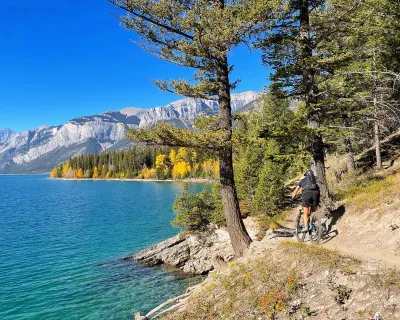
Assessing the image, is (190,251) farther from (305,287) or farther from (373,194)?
(305,287)

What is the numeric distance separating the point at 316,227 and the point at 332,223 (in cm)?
255

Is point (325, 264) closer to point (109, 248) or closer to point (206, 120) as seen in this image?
point (206, 120)

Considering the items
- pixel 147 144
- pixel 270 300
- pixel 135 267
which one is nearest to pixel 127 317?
pixel 135 267

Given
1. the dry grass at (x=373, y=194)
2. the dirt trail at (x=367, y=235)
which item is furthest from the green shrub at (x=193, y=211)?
the dirt trail at (x=367, y=235)

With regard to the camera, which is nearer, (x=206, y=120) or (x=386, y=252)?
(x=386, y=252)

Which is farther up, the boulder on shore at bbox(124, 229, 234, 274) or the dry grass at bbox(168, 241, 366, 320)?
the dry grass at bbox(168, 241, 366, 320)

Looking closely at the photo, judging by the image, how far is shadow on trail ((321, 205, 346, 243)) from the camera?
11.9m

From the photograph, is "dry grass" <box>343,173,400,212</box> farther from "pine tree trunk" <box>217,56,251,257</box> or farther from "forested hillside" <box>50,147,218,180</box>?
"forested hillside" <box>50,147,218,180</box>

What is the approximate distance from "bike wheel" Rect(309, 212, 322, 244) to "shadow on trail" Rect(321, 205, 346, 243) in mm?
734

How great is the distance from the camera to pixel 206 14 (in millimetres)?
9938

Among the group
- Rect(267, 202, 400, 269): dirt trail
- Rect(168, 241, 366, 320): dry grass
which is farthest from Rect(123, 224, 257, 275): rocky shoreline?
Rect(168, 241, 366, 320): dry grass

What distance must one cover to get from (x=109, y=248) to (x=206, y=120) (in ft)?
76.9

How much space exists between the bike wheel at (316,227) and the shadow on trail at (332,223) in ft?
2.41

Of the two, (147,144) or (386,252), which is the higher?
(147,144)
